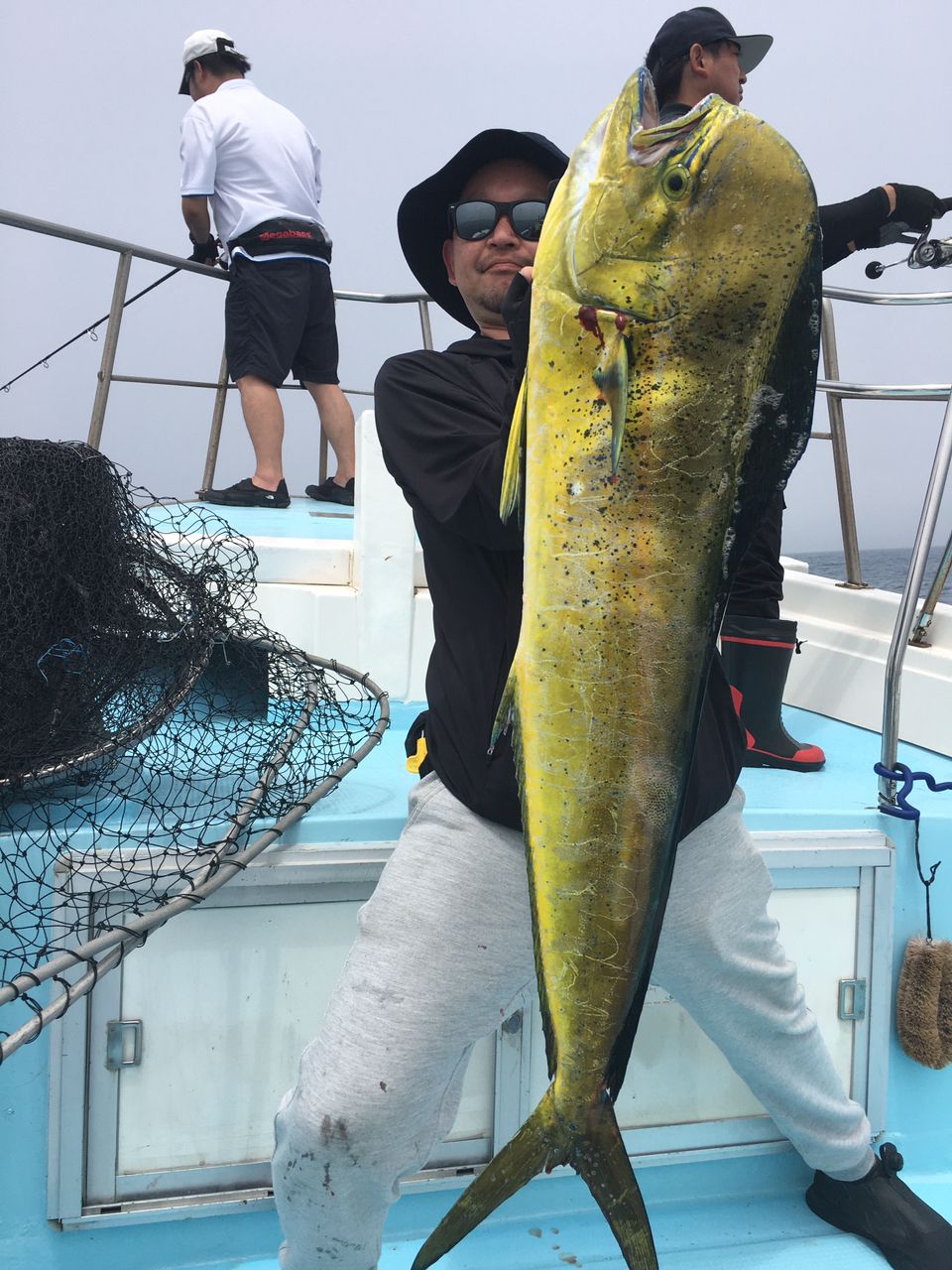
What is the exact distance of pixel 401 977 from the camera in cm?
181

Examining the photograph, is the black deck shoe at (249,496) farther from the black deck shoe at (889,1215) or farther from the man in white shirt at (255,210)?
the black deck shoe at (889,1215)

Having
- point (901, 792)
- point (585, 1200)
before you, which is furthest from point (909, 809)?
point (585, 1200)

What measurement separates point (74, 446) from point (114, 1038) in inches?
59.6

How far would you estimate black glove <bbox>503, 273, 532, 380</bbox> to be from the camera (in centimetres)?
147

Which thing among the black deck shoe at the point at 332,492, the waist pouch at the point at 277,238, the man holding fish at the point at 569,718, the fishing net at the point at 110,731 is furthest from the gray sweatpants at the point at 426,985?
the black deck shoe at the point at 332,492

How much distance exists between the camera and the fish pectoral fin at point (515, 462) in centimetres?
145

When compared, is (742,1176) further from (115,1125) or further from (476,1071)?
(115,1125)

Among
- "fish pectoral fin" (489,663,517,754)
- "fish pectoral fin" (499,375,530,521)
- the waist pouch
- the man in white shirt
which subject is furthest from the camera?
the waist pouch

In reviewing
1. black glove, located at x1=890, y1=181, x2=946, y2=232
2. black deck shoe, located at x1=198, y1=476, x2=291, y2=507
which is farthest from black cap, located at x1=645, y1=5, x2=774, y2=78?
black deck shoe, located at x1=198, y1=476, x2=291, y2=507

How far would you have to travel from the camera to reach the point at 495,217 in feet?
6.62

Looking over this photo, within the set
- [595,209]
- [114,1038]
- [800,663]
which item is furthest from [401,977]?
[800,663]

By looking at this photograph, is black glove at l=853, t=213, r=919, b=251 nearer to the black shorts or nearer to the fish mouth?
the fish mouth

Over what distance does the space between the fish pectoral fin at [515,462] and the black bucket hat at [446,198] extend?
2.71ft

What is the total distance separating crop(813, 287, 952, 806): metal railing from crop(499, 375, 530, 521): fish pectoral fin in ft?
5.13
